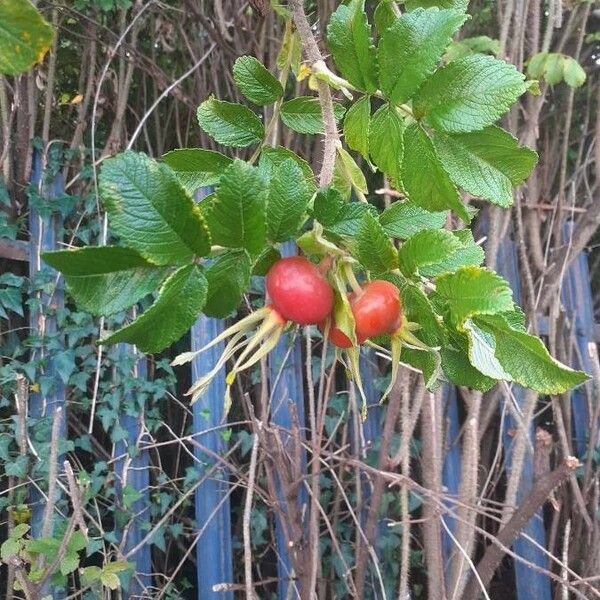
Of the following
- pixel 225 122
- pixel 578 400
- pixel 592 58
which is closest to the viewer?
pixel 225 122

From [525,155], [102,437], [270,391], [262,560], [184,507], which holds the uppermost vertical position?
[525,155]

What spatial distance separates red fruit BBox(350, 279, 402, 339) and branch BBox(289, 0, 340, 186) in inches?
2.9

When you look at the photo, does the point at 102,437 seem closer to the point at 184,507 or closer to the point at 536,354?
the point at 184,507

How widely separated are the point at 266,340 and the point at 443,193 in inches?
5.8

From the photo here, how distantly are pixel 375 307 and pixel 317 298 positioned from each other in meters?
0.03

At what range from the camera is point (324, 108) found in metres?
0.44

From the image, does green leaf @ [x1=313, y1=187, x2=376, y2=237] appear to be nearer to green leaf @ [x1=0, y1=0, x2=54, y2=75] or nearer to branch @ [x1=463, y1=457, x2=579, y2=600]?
green leaf @ [x1=0, y1=0, x2=54, y2=75]

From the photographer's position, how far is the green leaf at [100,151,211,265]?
34cm

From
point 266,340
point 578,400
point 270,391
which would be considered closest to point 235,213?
point 266,340

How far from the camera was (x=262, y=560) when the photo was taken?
1.76m

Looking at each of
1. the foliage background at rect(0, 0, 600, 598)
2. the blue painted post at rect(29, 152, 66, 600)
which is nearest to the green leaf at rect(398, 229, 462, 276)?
the foliage background at rect(0, 0, 600, 598)

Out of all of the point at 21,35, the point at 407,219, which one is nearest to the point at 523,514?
the point at 407,219

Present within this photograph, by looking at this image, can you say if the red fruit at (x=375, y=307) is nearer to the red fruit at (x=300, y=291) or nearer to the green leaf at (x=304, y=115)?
the red fruit at (x=300, y=291)

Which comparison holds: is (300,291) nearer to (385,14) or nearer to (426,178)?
(426,178)
